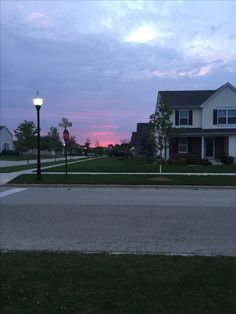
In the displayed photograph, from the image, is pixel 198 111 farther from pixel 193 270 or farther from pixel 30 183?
pixel 193 270

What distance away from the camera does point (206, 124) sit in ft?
139

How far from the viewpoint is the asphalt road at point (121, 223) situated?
830cm

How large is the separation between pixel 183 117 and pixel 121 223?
33213 mm

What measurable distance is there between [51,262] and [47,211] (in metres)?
6.06

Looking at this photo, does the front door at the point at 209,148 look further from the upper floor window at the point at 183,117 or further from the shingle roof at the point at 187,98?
the shingle roof at the point at 187,98

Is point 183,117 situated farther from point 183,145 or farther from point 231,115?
point 231,115

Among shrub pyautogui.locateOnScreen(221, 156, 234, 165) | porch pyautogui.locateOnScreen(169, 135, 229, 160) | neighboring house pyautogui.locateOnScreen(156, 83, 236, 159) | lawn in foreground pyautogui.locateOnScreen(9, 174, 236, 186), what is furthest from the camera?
porch pyautogui.locateOnScreen(169, 135, 229, 160)

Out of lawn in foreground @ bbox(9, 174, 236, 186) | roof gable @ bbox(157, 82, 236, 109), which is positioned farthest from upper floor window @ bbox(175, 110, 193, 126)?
lawn in foreground @ bbox(9, 174, 236, 186)

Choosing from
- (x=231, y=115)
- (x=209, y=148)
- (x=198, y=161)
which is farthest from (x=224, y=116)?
(x=198, y=161)

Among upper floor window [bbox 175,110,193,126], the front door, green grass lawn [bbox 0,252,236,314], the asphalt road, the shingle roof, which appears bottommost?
the asphalt road

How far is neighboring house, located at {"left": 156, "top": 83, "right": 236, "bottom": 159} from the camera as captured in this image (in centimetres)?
4141

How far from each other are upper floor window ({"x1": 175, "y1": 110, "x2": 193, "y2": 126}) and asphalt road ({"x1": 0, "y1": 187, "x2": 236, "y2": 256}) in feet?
86.9

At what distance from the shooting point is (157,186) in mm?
20203

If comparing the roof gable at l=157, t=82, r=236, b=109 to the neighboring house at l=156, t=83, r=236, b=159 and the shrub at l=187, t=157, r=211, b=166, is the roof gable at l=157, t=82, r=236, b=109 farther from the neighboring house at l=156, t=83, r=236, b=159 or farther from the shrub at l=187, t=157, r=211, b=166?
the shrub at l=187, t=157, r=211, b=166
